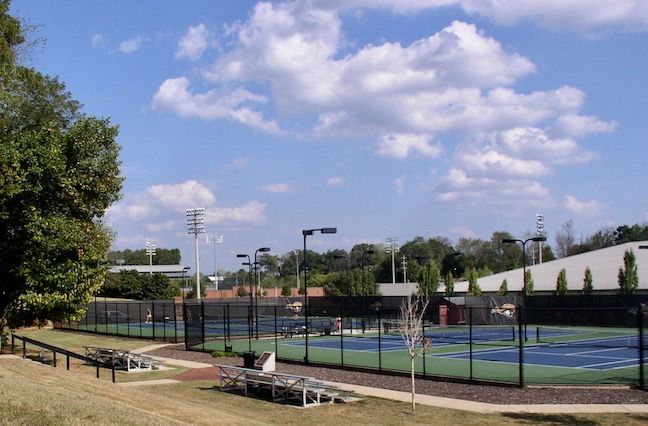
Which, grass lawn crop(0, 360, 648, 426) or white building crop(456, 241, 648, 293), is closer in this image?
grass lawn crop(0, 360, 648, 426)

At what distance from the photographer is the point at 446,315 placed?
60.9 meters

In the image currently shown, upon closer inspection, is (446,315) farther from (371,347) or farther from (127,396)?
(127,396)

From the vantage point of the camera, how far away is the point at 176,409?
16.2 m

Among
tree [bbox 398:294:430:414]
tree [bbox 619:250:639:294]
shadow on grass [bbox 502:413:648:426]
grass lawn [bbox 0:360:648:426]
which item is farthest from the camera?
tree [bbox 619:250:639:294]

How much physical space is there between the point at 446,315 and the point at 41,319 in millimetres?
35721

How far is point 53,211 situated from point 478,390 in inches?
711

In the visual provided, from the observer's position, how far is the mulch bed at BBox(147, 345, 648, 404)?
21141mm

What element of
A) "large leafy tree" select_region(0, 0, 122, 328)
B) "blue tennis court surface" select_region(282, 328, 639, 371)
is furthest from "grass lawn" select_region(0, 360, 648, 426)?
"blue tennis court surface" select_region(282, 328, 639, 371)

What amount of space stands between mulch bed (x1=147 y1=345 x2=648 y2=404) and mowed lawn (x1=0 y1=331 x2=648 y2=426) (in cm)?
231

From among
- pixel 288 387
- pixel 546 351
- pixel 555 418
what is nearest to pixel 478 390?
pixel 555 418

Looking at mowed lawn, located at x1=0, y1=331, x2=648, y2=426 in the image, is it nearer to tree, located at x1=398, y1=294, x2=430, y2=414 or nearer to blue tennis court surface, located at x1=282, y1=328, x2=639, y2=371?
tree, located at x1=398, y1=294, x2=430, y2=414

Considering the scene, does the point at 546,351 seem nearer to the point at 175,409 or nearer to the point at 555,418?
the point at 555,418

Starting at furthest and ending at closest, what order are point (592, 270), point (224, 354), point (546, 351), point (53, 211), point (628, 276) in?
point (592, 270) < point (628, 276) < point (546, 351) < point (224, 354) < point (53, 211)

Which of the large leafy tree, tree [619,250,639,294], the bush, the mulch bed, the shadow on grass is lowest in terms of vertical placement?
the bush
